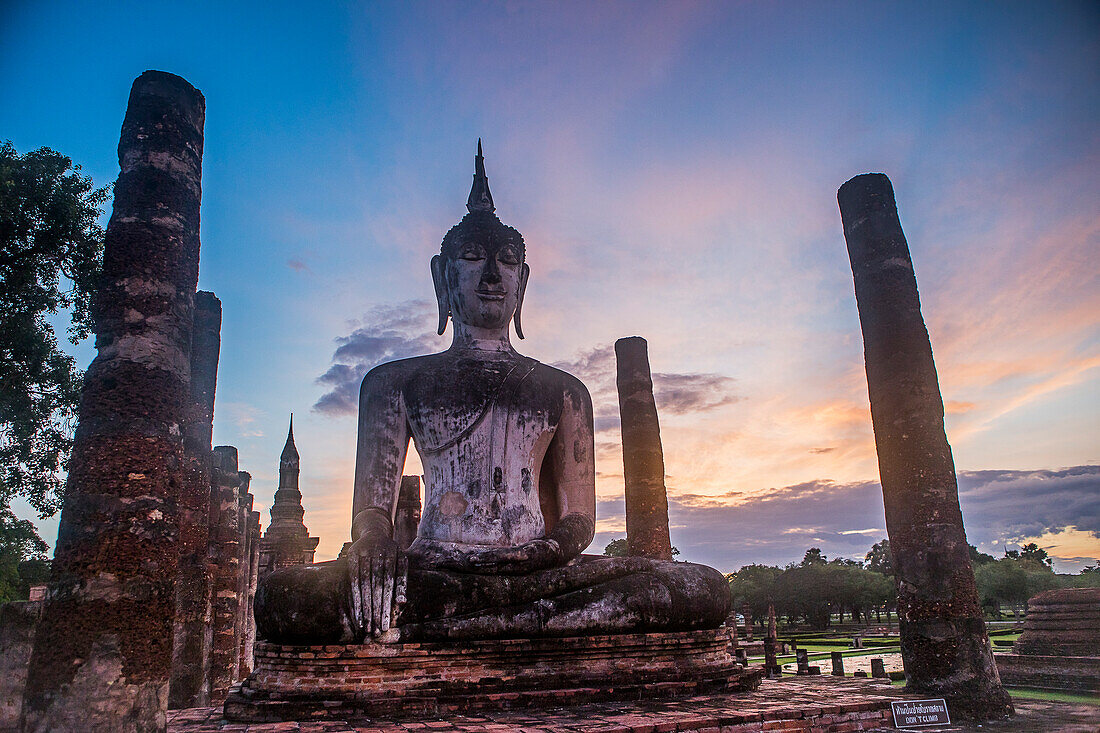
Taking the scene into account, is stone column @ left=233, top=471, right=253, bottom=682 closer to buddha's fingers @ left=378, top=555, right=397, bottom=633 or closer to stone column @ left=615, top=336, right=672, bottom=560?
stone column @ left=615, top=336, right=672, bottom=560

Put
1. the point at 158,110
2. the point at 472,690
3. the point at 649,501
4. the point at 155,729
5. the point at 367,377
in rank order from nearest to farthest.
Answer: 1. the point at 155,729
2. the point at 472,690
3. the point at 158,110
4. the point at 367,377
5. the point at 649,501

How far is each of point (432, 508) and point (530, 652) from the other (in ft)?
5.53

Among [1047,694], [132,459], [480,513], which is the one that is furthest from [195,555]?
[1047,694]

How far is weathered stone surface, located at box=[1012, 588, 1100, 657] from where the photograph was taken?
10.1 metres

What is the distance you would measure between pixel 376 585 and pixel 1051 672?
939 cm

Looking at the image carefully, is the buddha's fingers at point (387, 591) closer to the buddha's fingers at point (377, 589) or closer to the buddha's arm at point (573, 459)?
the buddha's fingers at point (377, 589)

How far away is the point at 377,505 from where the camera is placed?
21.7 ft

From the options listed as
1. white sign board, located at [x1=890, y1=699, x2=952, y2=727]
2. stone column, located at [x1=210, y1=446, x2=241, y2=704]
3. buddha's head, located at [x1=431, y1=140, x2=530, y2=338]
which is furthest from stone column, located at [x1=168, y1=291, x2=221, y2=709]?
white sign board, located at [x1=890, y1=699, x2=952, y2=727]

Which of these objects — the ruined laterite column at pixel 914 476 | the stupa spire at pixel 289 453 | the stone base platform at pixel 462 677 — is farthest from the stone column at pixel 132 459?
the stupa spire at pixel 289 453

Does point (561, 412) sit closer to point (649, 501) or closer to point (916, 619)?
point (916, 619)

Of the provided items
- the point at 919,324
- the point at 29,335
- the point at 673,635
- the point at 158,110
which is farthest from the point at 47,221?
the point at 919,324

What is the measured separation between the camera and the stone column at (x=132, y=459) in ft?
15.7

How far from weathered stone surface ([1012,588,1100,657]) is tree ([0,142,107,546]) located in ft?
51.0

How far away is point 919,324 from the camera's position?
739 centimetres
